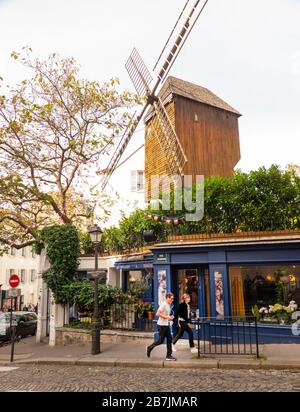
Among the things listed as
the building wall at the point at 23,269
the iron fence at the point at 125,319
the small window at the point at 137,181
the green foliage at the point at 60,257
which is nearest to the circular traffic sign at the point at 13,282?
the green foliage at the point at 60,257

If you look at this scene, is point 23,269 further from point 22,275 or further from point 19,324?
point 19,324

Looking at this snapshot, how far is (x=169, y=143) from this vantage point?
21.7 meters

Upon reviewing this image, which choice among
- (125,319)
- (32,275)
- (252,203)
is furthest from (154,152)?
(32,275)

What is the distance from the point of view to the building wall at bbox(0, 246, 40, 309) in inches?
1395

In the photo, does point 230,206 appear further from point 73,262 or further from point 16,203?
point 16,203

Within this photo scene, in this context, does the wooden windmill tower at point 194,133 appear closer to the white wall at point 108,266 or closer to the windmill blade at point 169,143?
the windmill blade at point 169,143

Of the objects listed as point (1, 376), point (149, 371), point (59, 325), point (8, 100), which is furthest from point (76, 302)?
point (8, 100)

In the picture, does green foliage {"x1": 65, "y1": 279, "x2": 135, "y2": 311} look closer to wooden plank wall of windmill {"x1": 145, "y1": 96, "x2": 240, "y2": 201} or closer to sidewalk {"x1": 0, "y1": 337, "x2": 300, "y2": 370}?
sidewalk {"x1": 0, "y1": 337, "x2": 300, "y2": 370}

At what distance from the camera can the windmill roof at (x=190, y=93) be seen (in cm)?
2375

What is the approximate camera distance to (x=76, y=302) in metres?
14.9

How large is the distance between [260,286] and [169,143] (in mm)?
12063

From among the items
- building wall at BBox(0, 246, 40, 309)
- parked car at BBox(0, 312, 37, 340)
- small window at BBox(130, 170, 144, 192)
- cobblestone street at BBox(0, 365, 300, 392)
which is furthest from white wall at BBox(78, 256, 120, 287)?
building wall at BBox(0, 246, 40, 309)

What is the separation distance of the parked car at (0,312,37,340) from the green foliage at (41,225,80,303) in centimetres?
323

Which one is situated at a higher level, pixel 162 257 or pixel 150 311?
pixel 162 257
